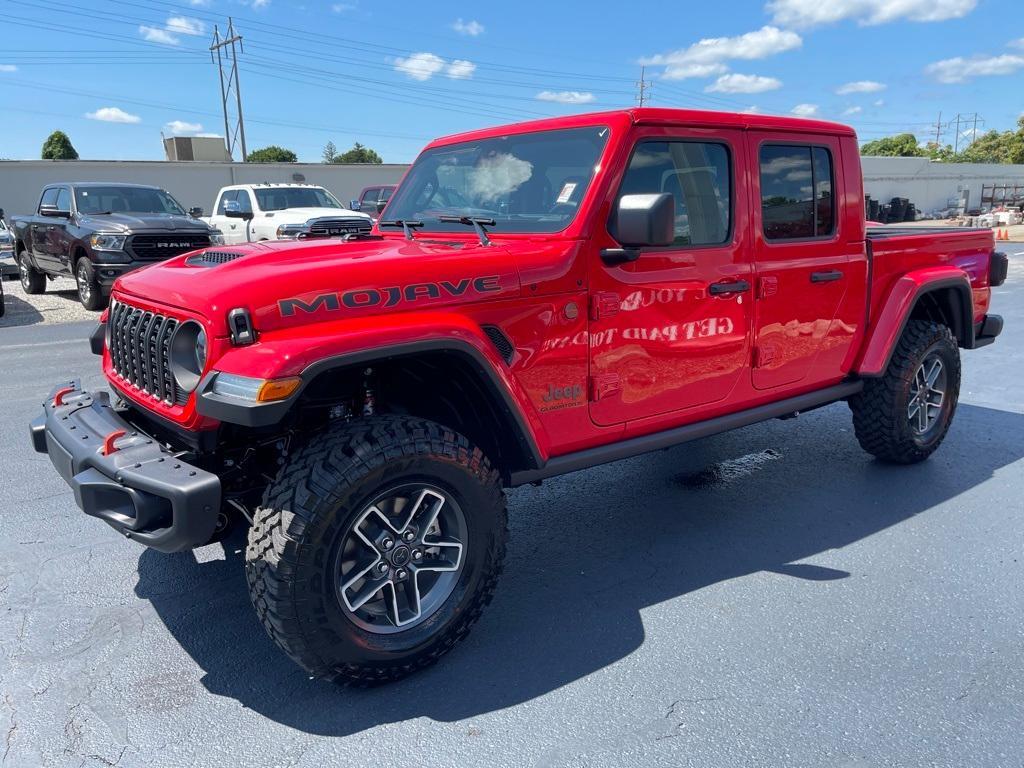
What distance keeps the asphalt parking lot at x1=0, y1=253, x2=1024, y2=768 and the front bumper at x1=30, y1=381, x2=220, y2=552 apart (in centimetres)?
62

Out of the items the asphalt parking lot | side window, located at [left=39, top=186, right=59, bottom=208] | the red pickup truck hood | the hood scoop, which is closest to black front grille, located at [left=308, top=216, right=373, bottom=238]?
side window, located at [left=39, top=186, right=59, bottom=208]

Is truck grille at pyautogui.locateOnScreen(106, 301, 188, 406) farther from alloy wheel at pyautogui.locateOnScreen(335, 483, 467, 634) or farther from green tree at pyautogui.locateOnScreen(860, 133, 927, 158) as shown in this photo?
green tree at pyautogui.locateOnScreen(860, 133, 927, 158)

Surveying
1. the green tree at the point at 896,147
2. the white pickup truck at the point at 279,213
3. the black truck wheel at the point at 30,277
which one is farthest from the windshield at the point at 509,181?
the green tree at the point at 896,147

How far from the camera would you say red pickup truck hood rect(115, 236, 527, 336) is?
8.15 feet

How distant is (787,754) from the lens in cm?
232

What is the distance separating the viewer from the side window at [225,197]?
14495 millimetres

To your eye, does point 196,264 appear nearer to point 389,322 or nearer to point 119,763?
point 389,322

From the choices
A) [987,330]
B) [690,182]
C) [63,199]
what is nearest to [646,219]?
[690,182]

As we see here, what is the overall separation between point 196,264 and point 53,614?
1498 millimetres

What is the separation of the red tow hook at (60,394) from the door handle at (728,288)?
2.82m

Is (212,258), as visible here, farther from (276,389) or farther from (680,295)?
(680,295)

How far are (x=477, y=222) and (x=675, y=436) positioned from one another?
4.26 feet

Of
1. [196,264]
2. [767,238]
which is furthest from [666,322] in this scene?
[196,264]

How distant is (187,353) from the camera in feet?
8.84
